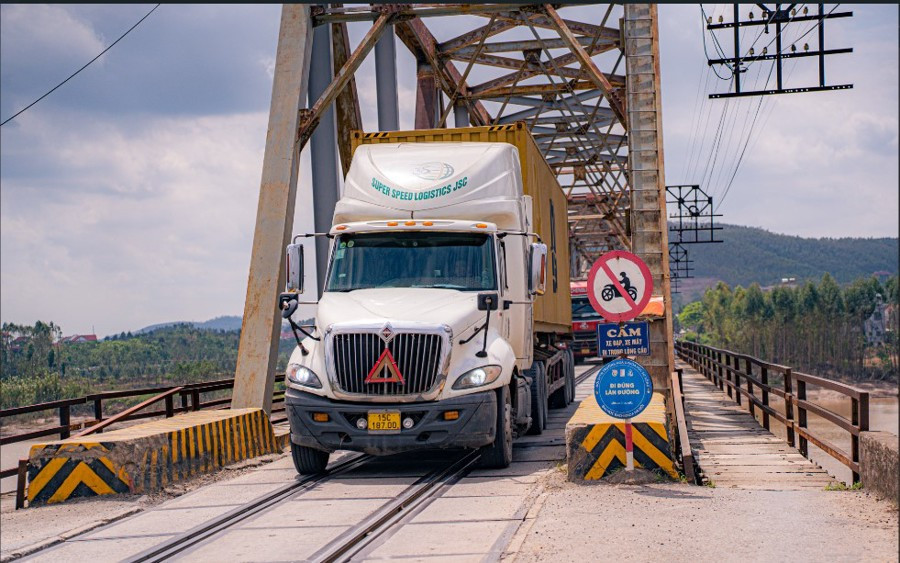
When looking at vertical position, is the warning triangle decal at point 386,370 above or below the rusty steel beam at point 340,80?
below

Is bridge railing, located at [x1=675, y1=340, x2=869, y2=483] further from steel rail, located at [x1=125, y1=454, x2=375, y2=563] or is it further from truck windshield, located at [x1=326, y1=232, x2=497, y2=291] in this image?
steel rail, located at [x1=125, y1=454, x2=375, y2=563]

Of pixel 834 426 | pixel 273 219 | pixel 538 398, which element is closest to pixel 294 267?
pixel 273 219

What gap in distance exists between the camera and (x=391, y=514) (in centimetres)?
998

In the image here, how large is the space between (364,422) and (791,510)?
5012 mm

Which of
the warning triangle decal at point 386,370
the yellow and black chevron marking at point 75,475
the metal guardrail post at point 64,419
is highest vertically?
the warning triangle decal at point 386,370

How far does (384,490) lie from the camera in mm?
11680

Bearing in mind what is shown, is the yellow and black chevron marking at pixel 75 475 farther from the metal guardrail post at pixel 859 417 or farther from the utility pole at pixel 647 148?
the utility pole at pixel 647 148

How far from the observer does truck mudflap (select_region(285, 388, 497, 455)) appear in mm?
12219

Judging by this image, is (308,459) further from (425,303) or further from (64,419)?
(64,419)

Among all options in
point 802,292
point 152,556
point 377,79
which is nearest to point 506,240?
point 152,556

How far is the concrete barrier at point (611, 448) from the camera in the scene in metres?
11.5

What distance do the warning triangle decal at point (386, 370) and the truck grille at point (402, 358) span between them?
34 millimetres

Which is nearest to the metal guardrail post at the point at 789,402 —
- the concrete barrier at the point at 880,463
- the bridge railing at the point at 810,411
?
the bridge railing at the point at 810,411

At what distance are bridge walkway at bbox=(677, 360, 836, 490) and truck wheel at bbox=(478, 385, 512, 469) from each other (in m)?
2.56
